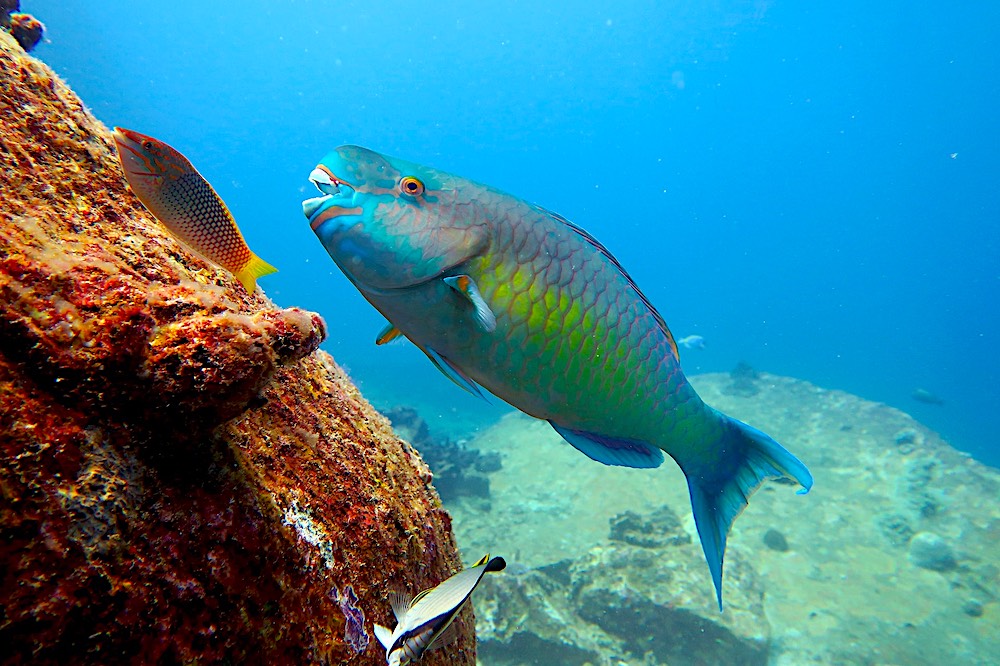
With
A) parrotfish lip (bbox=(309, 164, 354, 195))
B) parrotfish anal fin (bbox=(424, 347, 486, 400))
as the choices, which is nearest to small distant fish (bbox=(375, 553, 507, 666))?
parrotfish anal fin (bbox=(424, 347, 486, 400))

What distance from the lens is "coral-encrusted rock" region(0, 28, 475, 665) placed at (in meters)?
0.75

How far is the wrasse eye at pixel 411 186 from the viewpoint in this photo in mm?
1716

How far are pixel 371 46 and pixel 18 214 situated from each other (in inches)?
4546

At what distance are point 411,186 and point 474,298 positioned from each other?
1.68ft

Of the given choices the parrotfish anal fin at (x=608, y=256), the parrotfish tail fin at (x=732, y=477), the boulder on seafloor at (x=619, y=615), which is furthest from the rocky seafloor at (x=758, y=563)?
the parrotfish anal fin at (x=608, y=256)

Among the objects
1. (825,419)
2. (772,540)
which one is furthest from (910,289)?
(772,540)

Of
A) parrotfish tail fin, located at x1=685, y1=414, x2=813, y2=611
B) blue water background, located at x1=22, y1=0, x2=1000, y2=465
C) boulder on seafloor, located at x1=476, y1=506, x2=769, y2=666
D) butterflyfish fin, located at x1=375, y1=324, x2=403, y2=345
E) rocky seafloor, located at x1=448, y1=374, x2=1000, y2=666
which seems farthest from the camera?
blue water background, located at x1=22, y1=0, x2=1000, y2=465

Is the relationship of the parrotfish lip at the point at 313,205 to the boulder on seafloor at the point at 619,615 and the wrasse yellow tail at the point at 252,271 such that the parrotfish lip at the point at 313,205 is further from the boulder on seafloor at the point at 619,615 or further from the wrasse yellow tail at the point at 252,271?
the boulder on seafloor at the point at 619,615

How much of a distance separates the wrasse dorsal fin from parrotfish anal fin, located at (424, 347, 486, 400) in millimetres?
744

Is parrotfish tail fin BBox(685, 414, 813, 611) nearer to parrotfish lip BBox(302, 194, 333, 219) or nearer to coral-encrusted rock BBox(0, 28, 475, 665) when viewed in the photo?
coral-encrusted rock BBox(0, 28, 475, 665)

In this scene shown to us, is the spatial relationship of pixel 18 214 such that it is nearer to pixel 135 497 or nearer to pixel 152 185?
pixel 152 185

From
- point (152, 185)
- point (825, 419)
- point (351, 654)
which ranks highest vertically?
point (825, 419)

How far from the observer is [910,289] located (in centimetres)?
10369

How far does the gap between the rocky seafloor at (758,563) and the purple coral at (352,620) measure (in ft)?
22.0
